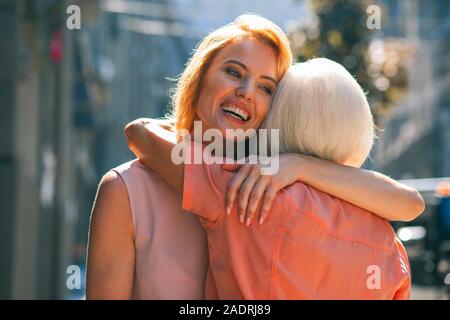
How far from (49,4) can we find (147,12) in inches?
1074

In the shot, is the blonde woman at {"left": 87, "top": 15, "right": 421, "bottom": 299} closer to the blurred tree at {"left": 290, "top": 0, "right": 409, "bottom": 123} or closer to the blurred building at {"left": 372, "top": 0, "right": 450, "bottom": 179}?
the blurred tree at {"left": 290, "top": 0, "right": 409, "bottom": 123}

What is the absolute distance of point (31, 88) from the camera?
13.0 m

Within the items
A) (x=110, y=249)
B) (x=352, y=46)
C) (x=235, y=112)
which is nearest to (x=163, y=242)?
(x=110, y=249)

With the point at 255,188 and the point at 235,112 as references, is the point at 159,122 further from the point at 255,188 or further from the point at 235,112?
the point at 255,188

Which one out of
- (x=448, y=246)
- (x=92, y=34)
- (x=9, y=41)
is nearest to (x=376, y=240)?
(x=9, y=41)

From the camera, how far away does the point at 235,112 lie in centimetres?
311

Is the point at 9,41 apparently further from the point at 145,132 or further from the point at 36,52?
the point at 145,132

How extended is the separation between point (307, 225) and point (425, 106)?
38.4 meters

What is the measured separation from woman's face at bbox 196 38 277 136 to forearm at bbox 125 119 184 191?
18 centimetres

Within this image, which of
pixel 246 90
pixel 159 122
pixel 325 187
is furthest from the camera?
pixel 159 122

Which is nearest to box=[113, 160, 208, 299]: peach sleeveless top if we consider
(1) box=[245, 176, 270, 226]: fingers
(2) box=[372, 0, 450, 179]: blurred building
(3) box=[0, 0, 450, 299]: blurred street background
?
(1) box=[245, 176, 270, 226]: fingers

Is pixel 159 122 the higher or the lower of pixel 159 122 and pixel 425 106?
the higher

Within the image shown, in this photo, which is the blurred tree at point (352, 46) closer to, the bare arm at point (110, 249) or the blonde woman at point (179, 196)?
the blonde woman at point (179, 196)

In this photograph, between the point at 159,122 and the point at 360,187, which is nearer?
the point at 360,187
